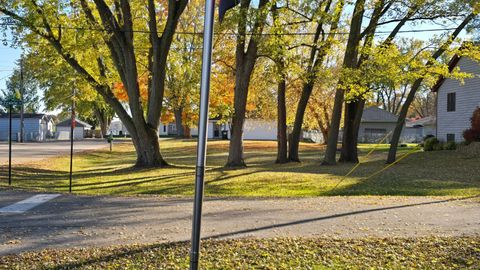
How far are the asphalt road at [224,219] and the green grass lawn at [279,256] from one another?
52 centimetres

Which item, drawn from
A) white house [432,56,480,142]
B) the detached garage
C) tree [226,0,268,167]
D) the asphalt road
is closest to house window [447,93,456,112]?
white house [432,56,480,142]

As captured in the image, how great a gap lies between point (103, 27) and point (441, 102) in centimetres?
2393

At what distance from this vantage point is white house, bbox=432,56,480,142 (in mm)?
29692

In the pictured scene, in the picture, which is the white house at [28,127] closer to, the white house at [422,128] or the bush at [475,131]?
the white house at [422,128]

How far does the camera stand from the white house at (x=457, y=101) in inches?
1169

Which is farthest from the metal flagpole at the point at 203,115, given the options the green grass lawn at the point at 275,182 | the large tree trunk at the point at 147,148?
the large tree trunk at the point at 147,148

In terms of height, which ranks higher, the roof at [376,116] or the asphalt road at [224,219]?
the roof at [376,116]

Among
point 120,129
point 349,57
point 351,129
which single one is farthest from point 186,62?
point 120,129

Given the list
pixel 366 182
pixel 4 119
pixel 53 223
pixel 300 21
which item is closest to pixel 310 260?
pixel 53 223

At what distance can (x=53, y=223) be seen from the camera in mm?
8305

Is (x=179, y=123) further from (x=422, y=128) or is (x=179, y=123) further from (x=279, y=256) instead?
(x=279, y=256)

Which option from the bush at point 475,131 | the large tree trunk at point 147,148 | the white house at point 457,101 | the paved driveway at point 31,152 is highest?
the white house at point 457,101

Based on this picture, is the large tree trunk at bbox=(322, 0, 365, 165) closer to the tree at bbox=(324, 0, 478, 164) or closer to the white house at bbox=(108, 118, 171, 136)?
the tree at bbox=(324, 0, 478, 164)

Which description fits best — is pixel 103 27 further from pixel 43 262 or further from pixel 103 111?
pixel 103 111
